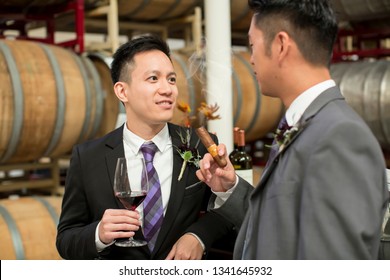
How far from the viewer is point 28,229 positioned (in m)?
2.82

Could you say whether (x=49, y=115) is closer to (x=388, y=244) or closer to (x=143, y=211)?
(x=143, y=211)

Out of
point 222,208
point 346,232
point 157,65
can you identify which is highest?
point 157,65

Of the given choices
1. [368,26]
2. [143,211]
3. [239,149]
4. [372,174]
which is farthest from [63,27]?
[372,174]

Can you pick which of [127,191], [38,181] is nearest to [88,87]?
[38,181]

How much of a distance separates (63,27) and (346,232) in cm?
454

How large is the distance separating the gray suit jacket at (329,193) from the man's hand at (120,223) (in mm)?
451

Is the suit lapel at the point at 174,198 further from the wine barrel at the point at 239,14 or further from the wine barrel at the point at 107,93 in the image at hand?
the wine barrel at the point at 239,14

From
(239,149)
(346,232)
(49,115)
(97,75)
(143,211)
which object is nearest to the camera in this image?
(346,232)

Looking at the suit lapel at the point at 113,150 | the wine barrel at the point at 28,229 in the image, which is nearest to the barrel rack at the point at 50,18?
the wine barrel at the point at 28,229

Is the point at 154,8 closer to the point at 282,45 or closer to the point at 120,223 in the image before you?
the point at 120,223

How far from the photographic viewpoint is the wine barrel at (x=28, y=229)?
2.72m

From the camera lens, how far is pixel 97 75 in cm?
358

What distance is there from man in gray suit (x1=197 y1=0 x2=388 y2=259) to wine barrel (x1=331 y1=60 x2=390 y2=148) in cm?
316

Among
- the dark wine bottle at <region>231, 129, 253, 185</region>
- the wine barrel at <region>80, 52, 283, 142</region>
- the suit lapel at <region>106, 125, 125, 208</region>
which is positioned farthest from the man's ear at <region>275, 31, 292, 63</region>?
the wine barrel at <region>80, 52, 283, 142</region>
